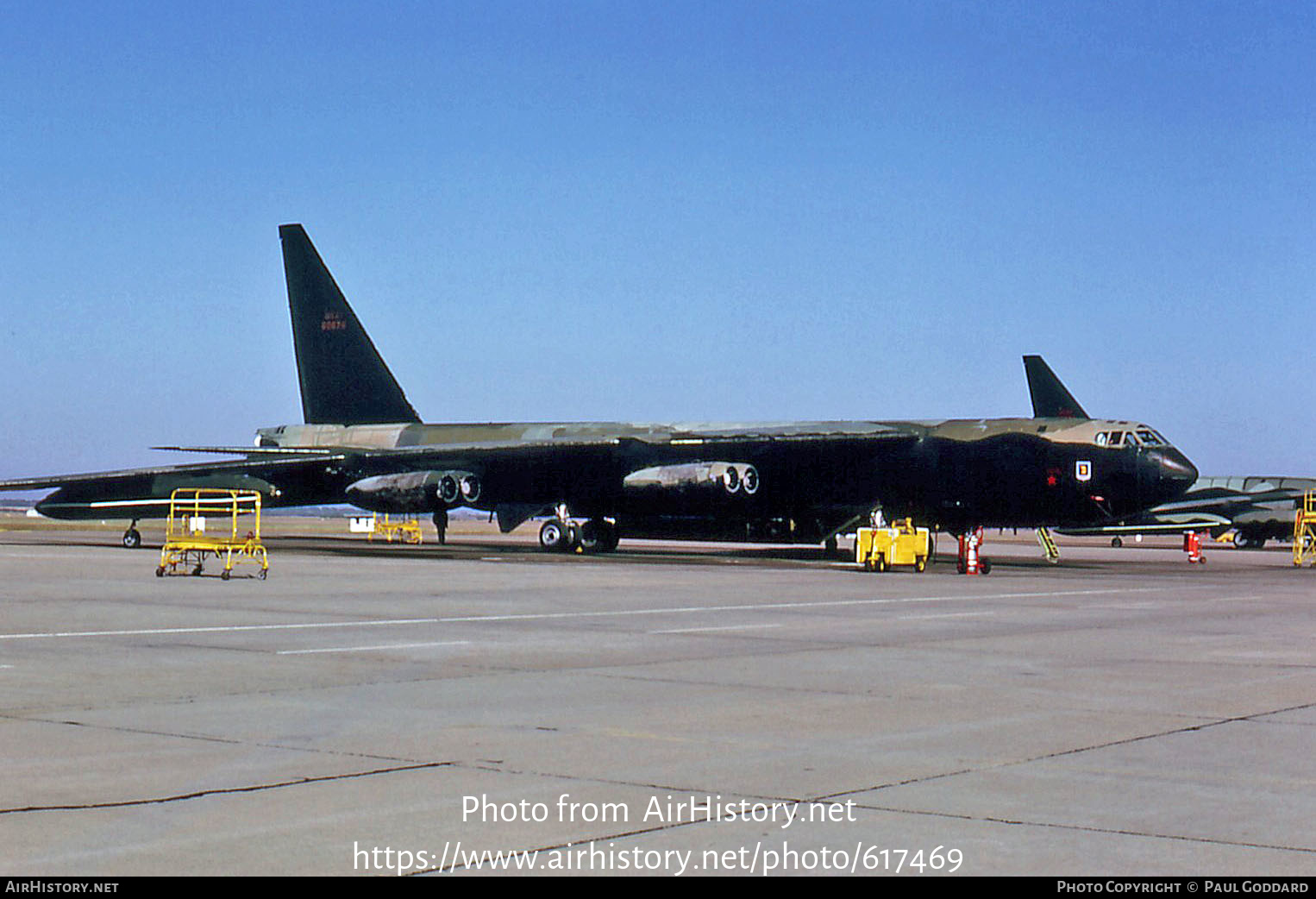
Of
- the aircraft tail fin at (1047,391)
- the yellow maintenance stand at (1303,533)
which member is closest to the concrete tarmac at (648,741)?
the yellow maintenance stand at (1303,533)

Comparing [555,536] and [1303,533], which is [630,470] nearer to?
[555,536]

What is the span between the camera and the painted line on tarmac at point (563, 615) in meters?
14.1

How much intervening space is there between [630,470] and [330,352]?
10245mm

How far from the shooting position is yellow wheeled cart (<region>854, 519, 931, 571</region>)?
102 ft

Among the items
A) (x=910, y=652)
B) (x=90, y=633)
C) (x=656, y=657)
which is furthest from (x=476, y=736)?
(x=90, y=633)

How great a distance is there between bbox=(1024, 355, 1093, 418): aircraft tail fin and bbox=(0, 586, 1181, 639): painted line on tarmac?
29.3 metres

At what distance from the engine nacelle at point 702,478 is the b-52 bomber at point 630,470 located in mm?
43

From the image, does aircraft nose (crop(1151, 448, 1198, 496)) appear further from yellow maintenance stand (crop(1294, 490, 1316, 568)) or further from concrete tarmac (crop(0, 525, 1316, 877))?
concrete tarmac (crop(0, 525, 1316, 877))

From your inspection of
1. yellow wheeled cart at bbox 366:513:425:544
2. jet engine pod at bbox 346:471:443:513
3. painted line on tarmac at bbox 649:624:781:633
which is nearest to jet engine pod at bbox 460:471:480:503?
jet engine pod at bbox 346:471:443:513

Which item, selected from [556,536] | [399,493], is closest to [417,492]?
[399,493]

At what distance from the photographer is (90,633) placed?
14.0 m

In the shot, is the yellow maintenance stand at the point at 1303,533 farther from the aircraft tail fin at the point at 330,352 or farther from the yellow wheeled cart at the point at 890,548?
the aircraft tail fin at the point at 330,352

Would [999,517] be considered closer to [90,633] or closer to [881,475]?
[881,475]
